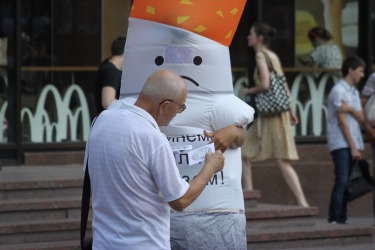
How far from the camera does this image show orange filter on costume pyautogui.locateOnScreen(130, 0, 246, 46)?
641cm

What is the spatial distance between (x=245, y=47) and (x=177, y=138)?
7.35m

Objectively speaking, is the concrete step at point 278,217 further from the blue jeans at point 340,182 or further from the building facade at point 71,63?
the building facade at point 71,63

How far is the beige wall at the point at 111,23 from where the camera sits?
43.1 ft

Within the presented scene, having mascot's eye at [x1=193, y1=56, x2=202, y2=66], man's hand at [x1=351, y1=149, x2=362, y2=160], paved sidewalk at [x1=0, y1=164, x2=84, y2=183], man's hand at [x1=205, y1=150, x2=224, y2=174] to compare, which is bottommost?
paved sidewalk at [x1=0, y1=164, x2=84, y2=183]

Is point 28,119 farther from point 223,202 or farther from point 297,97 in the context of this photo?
point 223,202

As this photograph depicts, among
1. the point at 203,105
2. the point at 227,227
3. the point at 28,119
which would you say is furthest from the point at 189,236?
the point at 28,119

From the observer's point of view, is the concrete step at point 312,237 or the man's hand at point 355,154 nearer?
the concrete step at point 312,237

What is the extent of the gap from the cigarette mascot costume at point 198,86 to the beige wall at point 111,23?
664 centimetres

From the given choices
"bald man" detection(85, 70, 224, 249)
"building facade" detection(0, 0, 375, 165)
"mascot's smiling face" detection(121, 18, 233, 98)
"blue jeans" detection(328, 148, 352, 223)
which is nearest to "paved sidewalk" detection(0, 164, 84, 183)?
"building facade" detection(0, 0, 375, 165)

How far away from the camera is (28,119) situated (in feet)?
42.1

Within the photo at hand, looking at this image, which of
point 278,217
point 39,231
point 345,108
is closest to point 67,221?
point 39,231

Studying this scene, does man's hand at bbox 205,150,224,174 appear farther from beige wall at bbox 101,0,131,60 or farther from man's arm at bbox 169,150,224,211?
beige wall at bbox 101,0,131,60

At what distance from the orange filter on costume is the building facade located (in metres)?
6.31

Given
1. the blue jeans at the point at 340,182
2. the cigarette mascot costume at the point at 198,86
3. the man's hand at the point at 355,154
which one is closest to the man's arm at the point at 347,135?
the man's hand at the point at 355,154
